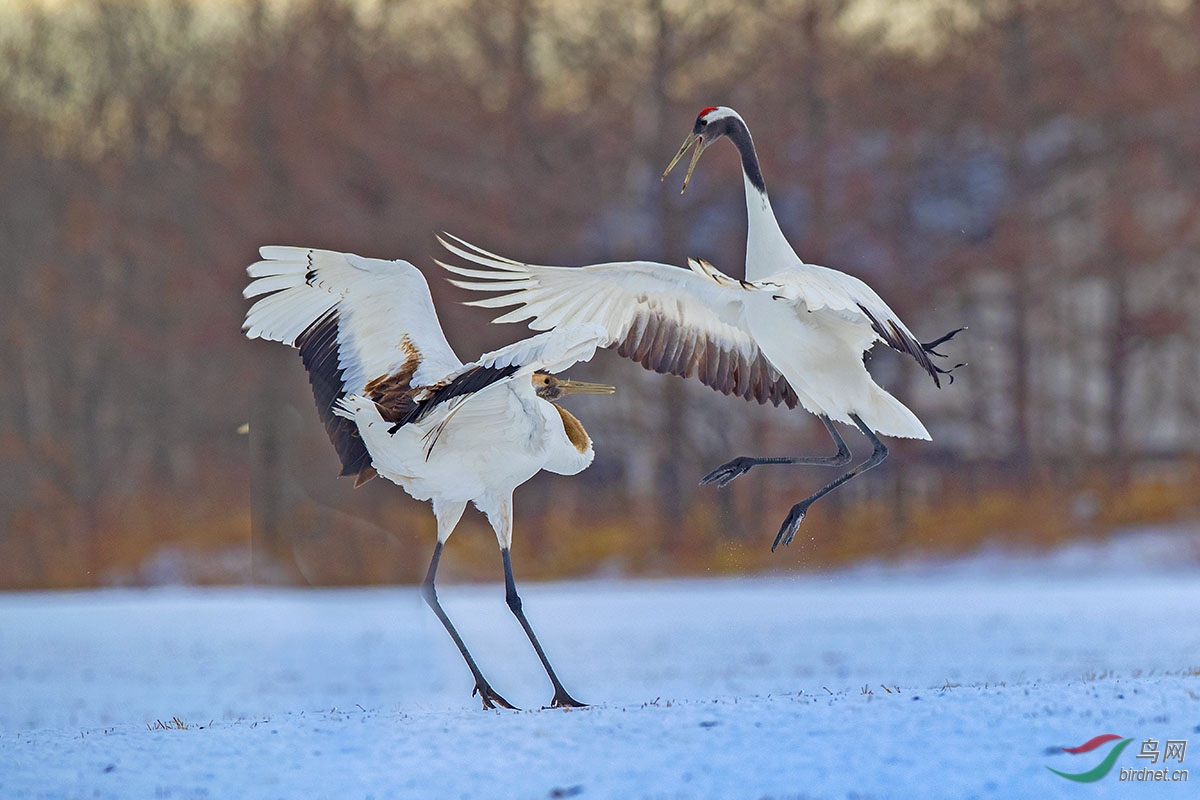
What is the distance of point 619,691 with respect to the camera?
7297 millimetres

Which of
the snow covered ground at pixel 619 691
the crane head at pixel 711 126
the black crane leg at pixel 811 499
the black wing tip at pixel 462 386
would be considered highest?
the crane head at pixel 711 126

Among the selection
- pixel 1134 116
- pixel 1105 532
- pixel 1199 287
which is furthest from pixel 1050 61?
pixel 1105 532

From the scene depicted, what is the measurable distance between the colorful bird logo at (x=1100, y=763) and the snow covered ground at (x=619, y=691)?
0.03 metres

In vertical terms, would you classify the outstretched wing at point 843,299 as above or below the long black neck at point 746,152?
below

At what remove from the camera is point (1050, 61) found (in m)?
13.5

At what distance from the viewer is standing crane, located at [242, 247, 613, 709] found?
4844mm

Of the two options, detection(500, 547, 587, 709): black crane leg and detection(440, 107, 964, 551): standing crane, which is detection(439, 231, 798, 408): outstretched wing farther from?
detection(500, 547, 587, 709): black crane leg

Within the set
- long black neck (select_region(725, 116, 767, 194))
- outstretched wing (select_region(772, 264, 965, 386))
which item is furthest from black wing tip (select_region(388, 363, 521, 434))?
long black neck (select_region(725, 116, 767, 194))

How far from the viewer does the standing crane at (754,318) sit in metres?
5.22

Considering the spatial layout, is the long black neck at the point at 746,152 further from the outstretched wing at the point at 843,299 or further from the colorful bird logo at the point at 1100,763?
the colorful bird logo at the point at 1100,763

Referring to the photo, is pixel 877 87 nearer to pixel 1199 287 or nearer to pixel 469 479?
pixel 1199 287

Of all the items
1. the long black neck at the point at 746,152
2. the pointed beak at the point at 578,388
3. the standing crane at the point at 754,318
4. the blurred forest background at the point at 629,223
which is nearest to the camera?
the standing crane at the point at 754,318
